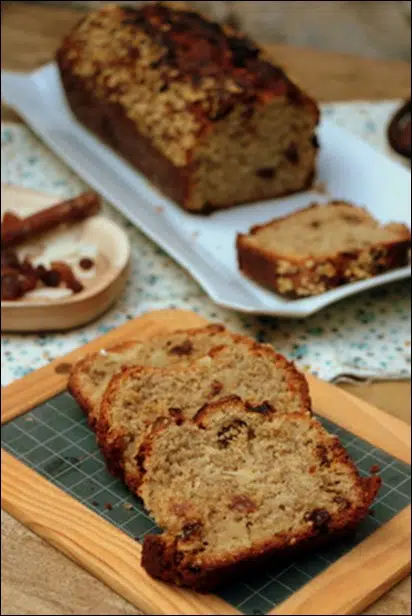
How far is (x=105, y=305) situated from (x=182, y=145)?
0.60 m

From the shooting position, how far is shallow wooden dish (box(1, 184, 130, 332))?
9.93ft

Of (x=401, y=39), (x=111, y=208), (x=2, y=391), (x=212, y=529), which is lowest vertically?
(x=401, y=39)

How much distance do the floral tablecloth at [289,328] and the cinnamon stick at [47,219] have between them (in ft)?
0.63

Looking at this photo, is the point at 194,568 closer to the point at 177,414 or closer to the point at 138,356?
the point at 177,414

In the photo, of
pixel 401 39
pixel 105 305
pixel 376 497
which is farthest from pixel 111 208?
pixel 401 39

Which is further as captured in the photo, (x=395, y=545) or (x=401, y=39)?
(x=401, y=39)

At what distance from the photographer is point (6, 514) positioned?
245 centimetres

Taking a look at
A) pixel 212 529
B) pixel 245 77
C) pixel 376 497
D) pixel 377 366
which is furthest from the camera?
pixel 245 77

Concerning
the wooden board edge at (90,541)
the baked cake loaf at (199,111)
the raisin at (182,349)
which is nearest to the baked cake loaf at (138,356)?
the raisin at (182,349)

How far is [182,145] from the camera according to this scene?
138 inches

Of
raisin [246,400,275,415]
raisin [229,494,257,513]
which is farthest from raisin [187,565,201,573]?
raisin [246,400,275,415]

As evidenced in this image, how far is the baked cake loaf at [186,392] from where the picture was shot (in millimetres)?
2416

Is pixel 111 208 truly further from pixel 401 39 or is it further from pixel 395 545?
pixel 401 39

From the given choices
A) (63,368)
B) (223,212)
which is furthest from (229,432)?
(223,212)
